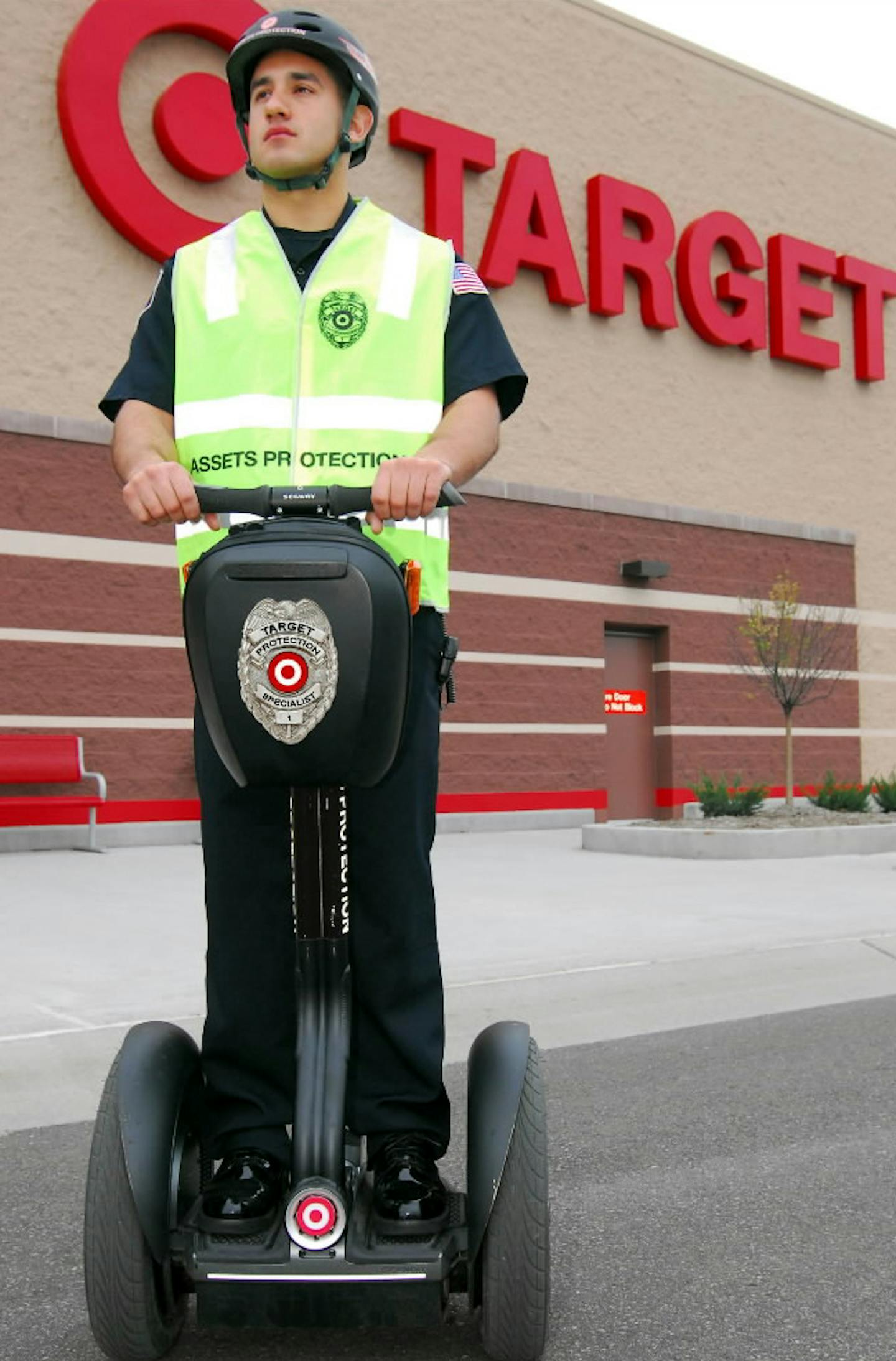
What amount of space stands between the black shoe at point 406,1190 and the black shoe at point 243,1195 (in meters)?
0.16

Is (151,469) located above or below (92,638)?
below

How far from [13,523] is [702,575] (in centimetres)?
961

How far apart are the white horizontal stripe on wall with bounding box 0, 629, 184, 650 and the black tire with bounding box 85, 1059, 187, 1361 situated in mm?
11775

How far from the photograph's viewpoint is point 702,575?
19406 millimetres

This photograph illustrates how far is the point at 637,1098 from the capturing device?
4258 millimetres

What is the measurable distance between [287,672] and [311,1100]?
677mm

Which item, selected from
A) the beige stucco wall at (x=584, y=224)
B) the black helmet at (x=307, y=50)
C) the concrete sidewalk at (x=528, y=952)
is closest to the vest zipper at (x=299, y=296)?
the black helmet at (x=307, y=50)

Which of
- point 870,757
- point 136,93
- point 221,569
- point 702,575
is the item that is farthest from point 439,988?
point 870,757

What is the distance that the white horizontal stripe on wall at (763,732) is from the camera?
1912 centimetres

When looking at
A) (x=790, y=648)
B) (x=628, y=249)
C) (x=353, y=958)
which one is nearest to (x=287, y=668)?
(x=353, y=958)

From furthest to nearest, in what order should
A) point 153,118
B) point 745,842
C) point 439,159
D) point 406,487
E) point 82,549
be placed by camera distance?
point 439,159
point 153,118
point 82,549
point 745,842
point 406,487

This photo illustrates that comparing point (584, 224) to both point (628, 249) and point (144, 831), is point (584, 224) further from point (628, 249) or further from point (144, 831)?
point (144, 831)

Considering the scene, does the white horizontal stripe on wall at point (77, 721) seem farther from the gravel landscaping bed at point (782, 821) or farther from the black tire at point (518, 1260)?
the black tire at point (518, 1260)

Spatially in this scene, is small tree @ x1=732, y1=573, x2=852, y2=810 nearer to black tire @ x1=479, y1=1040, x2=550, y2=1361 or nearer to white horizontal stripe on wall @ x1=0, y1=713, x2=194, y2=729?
white horizontal stripe on wall @ x1=0, y1=713, x2=194, y2=729
